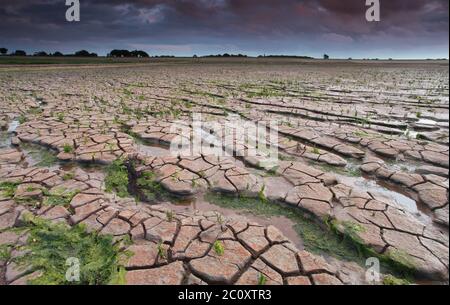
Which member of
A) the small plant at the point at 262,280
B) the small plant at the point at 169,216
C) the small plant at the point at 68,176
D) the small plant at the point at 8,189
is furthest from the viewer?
the small plant at the point at 68,176

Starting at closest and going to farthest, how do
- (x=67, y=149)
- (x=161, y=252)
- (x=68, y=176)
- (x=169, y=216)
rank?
(x=161, y=252), (x=169, y=216), (x=68, y=176), (x=67, y=149)

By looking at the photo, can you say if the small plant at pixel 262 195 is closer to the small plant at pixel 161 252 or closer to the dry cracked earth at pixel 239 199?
the dry cracked earth at pixel 239 199

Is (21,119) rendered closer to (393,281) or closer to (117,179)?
(117,179)

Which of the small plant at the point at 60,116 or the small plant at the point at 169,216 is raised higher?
the small plant at the point at 60,116

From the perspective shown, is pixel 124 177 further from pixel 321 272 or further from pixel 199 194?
pixel 321 272

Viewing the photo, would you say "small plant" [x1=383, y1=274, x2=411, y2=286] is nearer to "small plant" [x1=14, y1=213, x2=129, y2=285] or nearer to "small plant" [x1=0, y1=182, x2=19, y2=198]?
"small plant" [x1=14, y1=213, x2=129, y2=285]

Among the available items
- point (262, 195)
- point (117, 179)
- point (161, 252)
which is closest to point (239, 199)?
point (262, 195)

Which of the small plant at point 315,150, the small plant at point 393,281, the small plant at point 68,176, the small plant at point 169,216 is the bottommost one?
the small plant at point 393,281

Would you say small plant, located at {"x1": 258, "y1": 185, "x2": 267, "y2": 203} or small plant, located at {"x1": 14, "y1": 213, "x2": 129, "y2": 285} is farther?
small plant, located at {"x1": 258, "y1": 185, "x2": 267, "y2": 203}

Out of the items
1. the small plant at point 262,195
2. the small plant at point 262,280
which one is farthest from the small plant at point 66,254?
the small plant at point 262,195

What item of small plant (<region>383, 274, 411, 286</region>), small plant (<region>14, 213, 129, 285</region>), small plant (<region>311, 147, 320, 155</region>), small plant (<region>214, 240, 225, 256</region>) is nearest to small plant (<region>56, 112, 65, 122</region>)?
small plant (<region>14, 213, 129, 285</region>)

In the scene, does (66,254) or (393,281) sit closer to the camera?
(393,281)

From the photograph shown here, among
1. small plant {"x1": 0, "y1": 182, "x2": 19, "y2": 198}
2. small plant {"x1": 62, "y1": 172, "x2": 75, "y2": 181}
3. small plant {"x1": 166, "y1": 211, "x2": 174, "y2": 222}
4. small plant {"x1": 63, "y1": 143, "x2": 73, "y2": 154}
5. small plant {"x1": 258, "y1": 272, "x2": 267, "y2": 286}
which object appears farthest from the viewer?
small plant {"x1": 63, "y1": 143, "x2": 73, "y2": 154}

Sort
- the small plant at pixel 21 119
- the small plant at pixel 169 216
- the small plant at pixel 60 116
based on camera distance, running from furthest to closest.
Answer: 1. the small plant at pixel 60 116
2. the small plant at pixel 21 119
3. the small plant at pixel 169 216
